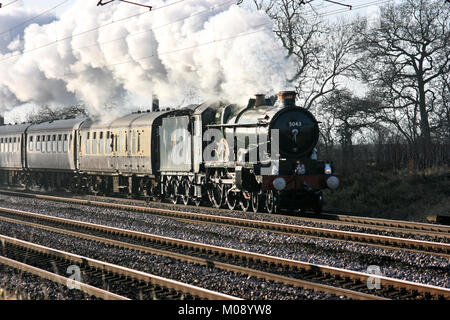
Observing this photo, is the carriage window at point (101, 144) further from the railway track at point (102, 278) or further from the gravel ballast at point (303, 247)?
the railway track at point (102, 278)

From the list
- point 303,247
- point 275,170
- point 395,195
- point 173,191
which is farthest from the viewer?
point 173,191

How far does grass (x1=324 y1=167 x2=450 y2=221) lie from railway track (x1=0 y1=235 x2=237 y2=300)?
9710 mm

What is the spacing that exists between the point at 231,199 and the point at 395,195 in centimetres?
519

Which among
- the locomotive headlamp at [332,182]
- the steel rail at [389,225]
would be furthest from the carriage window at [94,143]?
the locomotive headlamp at [332,182]

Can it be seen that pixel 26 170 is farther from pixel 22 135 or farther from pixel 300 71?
pixel 300 71

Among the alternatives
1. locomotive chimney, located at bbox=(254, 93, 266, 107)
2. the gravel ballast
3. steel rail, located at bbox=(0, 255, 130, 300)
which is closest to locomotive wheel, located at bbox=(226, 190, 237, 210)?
the gravel ballast

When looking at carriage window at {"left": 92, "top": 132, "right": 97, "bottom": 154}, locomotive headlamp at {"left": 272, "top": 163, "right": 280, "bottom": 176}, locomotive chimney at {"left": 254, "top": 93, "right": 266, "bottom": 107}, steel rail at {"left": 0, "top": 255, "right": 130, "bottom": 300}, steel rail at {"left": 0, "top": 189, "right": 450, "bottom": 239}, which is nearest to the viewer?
steel rail at {"left": 0, "top": 255, "right": 130, "bottom": 300}

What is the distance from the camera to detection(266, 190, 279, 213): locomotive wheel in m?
15.6

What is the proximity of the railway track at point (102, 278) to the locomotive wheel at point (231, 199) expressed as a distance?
22.4 feet

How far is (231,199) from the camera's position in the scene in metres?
17.4

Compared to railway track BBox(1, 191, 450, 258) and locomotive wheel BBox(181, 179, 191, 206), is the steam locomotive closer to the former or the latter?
locomotive wheel BBox(181, 179, 191, 206)

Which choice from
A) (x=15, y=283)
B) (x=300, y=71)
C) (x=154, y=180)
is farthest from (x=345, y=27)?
(x=15, y=283)

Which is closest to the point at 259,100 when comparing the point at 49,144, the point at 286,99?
the point at 286,99

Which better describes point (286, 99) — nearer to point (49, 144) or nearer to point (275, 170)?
point (275, 170)
